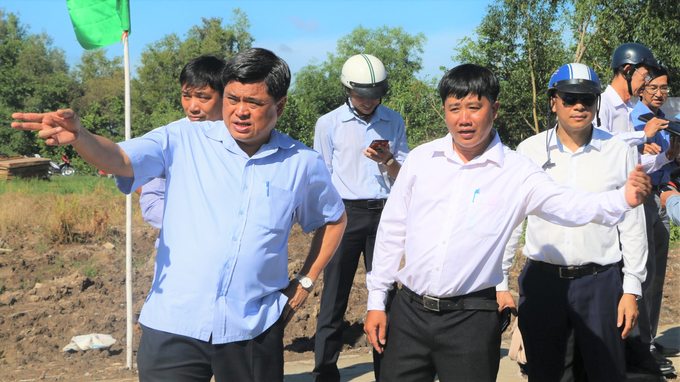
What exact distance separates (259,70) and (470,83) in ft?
3.06

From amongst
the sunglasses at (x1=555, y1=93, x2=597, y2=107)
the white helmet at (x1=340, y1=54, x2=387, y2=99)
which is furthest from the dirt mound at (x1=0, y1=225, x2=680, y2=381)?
the sunglasses at (x1=555, y1=93, x2=597, y2=107)

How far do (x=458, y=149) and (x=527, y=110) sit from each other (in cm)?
1672

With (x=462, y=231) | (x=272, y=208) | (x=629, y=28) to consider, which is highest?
(x=629, y=28)

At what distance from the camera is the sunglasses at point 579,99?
10.4 feet

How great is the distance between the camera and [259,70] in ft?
7.95

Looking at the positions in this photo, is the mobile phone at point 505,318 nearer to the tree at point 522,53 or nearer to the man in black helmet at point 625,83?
the man in black helmet at point 625,83

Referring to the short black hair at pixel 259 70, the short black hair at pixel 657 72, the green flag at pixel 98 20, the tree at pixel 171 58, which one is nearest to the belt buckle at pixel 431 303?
the short black hair at pixel 259 70

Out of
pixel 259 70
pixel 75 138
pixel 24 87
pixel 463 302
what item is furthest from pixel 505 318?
pixel 24 87

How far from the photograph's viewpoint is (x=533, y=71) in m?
17.6

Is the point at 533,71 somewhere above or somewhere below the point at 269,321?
above

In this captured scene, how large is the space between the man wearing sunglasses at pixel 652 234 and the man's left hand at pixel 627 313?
142 centimetres

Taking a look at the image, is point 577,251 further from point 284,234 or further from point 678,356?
point 678,356

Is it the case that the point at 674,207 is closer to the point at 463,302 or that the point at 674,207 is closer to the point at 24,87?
the point at 463,302

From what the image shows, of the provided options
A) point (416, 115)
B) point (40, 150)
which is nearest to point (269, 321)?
point (416, 115)
